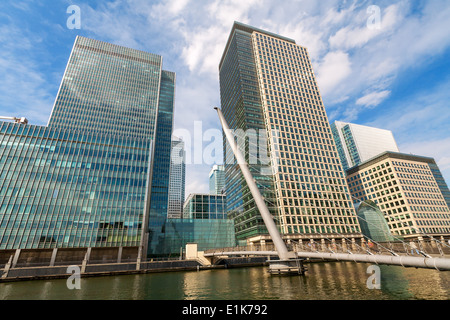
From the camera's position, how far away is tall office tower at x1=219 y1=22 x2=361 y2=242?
8281 centimetres

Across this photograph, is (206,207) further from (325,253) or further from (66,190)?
(325,253)

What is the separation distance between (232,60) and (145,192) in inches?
3474

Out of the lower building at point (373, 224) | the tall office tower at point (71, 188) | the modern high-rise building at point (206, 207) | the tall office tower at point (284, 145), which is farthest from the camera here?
the modern high-rise building at point (206, 207)

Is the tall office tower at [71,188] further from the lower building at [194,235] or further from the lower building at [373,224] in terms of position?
the lower building at [373,224]

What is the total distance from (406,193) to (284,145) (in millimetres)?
70182

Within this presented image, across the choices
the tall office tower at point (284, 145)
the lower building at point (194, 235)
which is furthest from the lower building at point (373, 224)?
the lower building at point (194, 235)

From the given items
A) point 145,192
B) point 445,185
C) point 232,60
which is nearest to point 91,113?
point 145,192

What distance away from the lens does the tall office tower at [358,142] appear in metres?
172

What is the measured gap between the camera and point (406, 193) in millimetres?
108000

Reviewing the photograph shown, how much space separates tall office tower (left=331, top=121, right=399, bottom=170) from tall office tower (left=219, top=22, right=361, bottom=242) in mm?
85916

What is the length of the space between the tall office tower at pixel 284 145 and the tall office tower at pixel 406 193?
1399 inches

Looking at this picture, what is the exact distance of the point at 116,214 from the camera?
65.2m

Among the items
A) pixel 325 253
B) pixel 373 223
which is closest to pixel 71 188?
pixel 325 253
